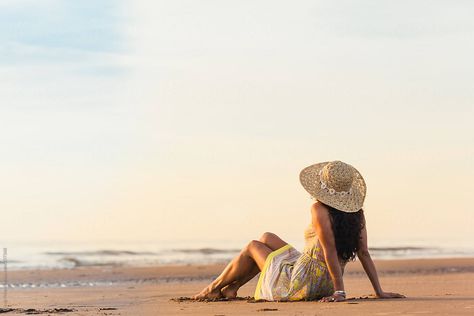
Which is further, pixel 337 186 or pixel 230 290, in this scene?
pixel 230 290

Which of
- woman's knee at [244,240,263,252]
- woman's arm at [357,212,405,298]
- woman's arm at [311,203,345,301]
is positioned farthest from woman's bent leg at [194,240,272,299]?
woman's arm at [357,212,405,298]

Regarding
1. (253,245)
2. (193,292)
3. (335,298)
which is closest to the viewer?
(335,298)

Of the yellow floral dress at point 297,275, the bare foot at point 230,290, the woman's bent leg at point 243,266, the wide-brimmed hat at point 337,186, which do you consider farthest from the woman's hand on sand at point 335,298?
the bare foot at point 230,290

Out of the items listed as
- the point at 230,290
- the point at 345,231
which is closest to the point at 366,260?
the point at 345,231

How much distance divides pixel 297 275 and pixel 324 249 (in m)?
0.46

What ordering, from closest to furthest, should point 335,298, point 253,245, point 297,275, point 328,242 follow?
point 335,298 → point 328,242 → point 297,275 → point 253,245

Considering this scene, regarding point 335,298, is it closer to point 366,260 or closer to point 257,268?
point 366,260

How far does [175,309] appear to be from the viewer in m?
9.73

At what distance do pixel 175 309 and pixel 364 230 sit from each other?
1804 mm

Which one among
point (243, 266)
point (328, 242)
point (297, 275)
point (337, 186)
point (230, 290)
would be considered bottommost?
point (230, 290)

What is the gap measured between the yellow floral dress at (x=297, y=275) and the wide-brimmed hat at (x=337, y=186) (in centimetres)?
38

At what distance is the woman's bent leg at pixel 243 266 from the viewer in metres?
10.2

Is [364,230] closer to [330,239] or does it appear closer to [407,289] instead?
[330,239]

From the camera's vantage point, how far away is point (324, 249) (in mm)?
9523
